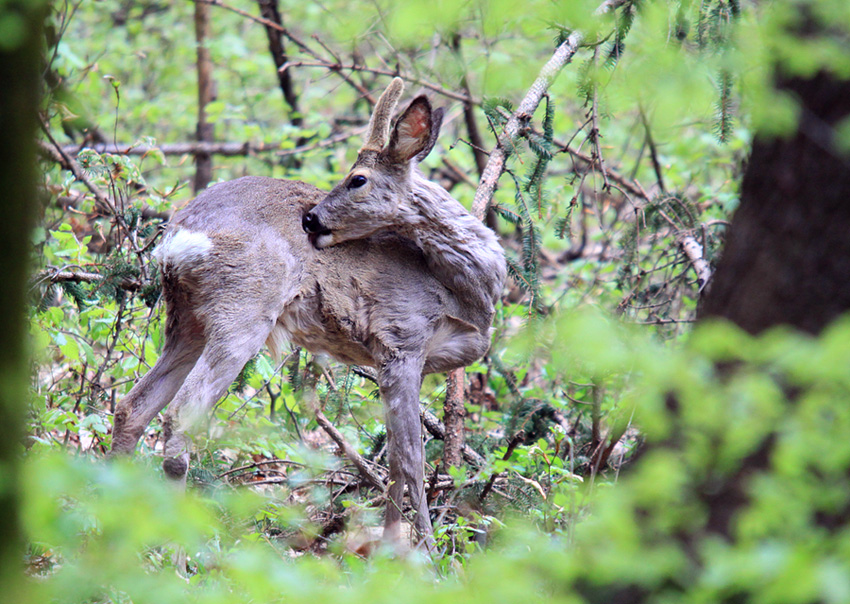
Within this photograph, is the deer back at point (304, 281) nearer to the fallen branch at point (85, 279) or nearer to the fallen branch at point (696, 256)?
the fallen branch at point (85, 279)

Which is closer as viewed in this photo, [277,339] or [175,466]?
[175,466]

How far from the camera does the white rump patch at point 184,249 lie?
14.8 feet

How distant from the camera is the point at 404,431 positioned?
4840mm

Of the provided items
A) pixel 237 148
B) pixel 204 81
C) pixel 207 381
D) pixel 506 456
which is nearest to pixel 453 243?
pixel 506 456

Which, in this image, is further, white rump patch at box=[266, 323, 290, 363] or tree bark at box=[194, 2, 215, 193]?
tree bark at box=[194, 2, 215, 193]

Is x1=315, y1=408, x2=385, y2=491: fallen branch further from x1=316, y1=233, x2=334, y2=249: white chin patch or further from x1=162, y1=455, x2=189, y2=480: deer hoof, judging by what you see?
x1=316, y1=233, x2=334, y2=249: white chin patch

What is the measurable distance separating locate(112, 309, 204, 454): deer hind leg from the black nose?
0.93 m

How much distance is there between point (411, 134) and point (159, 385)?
2.31 m

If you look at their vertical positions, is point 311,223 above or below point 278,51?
below

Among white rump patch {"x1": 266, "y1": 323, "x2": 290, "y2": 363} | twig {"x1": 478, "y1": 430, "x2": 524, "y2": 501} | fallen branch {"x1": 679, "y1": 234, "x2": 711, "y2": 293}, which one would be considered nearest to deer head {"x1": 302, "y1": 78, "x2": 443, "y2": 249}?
white rump patch {"x1": 266, "y1": 323, "x2": 290, "y2": 363}

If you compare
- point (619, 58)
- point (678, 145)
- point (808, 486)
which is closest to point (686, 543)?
point (808, 486)

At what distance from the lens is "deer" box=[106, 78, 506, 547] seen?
14.9ft

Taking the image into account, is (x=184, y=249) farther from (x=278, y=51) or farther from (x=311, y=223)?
(x=278, y=51)

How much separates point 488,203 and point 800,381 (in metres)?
3.86
